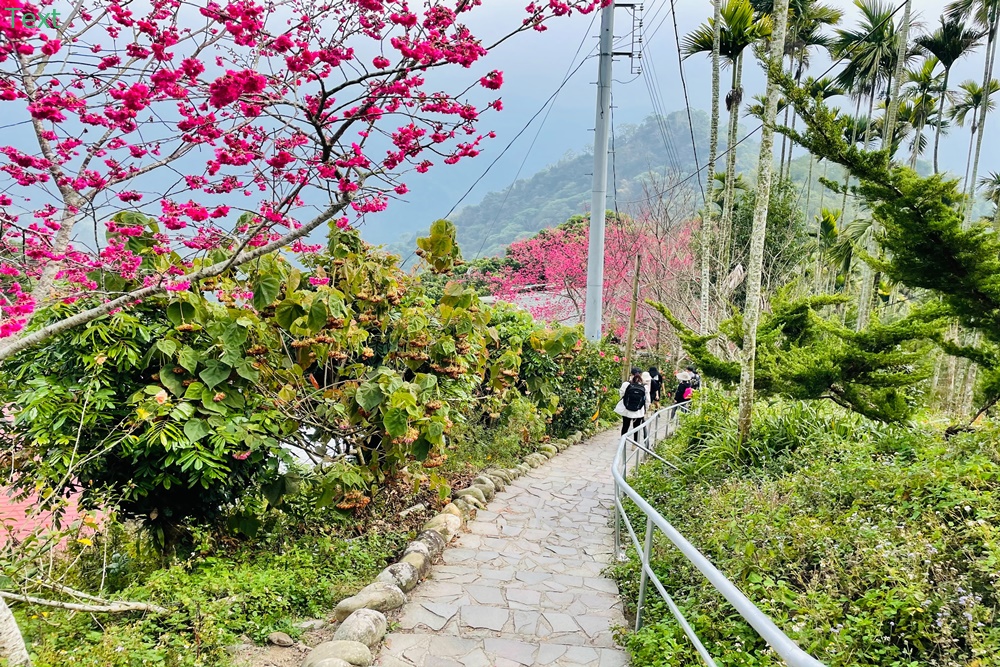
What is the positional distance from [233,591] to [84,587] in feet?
5.20

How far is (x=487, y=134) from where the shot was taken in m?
3.10

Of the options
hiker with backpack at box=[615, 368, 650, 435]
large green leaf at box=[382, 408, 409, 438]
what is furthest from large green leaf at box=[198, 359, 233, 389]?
hiker with backpack at box=[615, 368, 650, 435]

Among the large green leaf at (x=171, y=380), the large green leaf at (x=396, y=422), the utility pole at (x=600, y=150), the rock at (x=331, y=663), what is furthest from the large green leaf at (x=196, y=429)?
the utility pole at (x=600, y=150)

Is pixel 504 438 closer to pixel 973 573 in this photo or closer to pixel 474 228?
pixel 973 573

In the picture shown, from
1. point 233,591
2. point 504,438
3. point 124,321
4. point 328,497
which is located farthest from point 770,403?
point 124,321

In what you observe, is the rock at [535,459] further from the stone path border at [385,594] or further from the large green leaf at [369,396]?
the large green leaf at [369,396]

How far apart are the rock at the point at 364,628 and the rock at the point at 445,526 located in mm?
1477

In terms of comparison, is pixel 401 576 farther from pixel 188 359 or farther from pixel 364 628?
pixel 188 359

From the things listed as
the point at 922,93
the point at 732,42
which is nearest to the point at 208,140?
the point at 732,42

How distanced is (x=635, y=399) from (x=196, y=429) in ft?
21.1

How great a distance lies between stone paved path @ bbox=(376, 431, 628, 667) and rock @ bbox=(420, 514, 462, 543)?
103mm

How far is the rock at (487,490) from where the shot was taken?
630cm

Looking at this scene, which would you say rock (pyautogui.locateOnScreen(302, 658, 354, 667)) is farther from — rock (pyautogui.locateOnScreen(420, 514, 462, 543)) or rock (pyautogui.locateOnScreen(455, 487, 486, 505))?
rock (pyautogui.locateOnScreen(455, 487, 486, 505))

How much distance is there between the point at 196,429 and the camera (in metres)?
3.59
